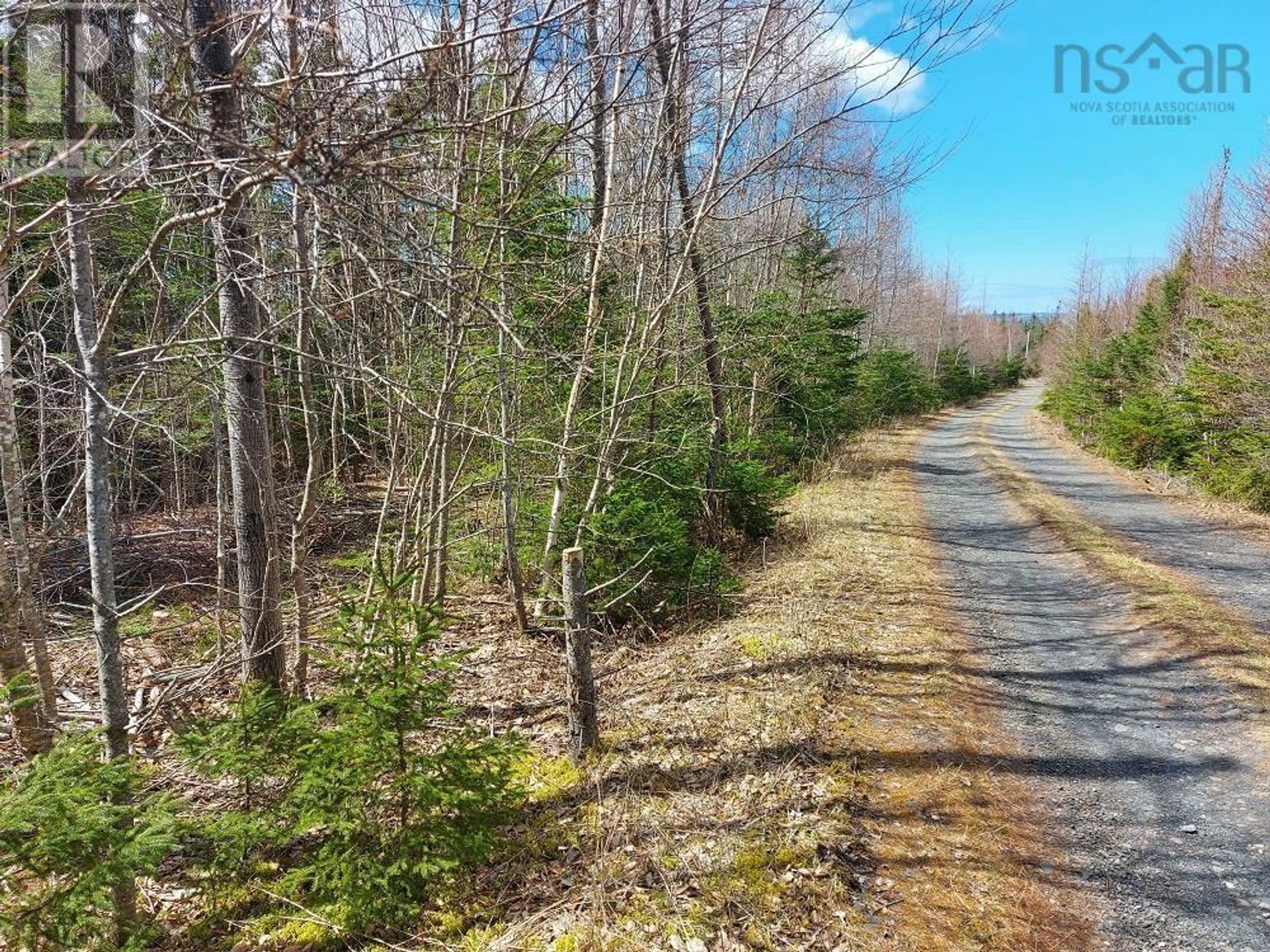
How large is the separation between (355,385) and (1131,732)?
533 cm

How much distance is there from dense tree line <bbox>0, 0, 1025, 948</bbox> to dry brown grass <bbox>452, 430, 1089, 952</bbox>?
1.76 feet

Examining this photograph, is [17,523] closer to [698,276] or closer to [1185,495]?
[698,276]

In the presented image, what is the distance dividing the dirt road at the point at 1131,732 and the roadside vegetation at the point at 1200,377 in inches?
102

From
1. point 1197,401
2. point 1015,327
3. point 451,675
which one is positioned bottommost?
point 451,675

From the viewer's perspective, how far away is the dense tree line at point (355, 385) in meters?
2.22

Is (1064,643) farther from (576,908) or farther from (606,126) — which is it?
(606,126)

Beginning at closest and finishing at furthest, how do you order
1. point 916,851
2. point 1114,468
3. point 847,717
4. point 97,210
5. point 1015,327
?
1. point 97,210
2. point 916,851
3. point 847,717
4. point 1114,468
5. point 1015,327

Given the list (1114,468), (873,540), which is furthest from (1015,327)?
(873,540)

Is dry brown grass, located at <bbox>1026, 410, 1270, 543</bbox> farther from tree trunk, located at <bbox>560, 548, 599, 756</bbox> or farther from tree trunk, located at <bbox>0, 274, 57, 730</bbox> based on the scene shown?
tree trunk, located at <bbox>0, 274, 57, 730</bbox>

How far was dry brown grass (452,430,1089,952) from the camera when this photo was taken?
2.93 metres

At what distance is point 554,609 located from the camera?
679 cm

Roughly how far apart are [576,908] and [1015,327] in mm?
87965

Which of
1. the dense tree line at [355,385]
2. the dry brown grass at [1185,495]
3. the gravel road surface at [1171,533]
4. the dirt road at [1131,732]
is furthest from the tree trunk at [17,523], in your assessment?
the dry brown grass at [1185,495]

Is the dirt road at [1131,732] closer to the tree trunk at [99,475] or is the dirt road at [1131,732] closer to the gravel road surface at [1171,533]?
the gravel road surface at [1171,533]
